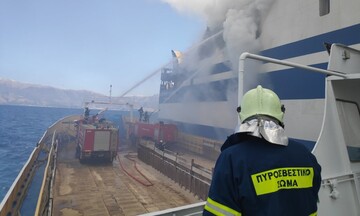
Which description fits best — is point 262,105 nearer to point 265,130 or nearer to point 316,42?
point 265,130

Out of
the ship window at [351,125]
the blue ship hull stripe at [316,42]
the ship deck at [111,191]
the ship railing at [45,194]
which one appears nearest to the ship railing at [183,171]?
the ship deck at [111,191]

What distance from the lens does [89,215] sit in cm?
909

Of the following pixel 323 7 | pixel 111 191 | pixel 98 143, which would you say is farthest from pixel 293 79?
pixel 98 143

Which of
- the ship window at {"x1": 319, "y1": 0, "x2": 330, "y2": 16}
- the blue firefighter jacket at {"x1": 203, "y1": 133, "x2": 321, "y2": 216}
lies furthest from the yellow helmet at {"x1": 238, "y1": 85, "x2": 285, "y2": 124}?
the ship window at {"x1": 319, "y1": 0, "x2": 330, "y2": 16}

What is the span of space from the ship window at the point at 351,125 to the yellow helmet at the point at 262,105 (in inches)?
112

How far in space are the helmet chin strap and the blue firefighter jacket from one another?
0.04 metres

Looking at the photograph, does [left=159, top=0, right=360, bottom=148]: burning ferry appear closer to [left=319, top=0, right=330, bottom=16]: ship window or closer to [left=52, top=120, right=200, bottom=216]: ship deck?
[left=319, top=0, right=330, bottom=16]: ship window

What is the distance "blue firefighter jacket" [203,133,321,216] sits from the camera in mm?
1395

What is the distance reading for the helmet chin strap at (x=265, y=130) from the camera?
4.81 ft

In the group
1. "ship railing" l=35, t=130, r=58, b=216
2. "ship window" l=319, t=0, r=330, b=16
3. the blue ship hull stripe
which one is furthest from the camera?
"ship window" l=319, t=0, r=330, b=16

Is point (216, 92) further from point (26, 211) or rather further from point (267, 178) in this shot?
point (267, 178)

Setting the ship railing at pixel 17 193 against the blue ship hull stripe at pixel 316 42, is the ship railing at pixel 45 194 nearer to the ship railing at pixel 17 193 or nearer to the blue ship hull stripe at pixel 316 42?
the ship railing at pixel 17 193

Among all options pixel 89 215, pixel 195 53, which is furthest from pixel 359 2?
pixel 195 53

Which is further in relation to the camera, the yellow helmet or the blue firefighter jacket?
the yellow helmet
